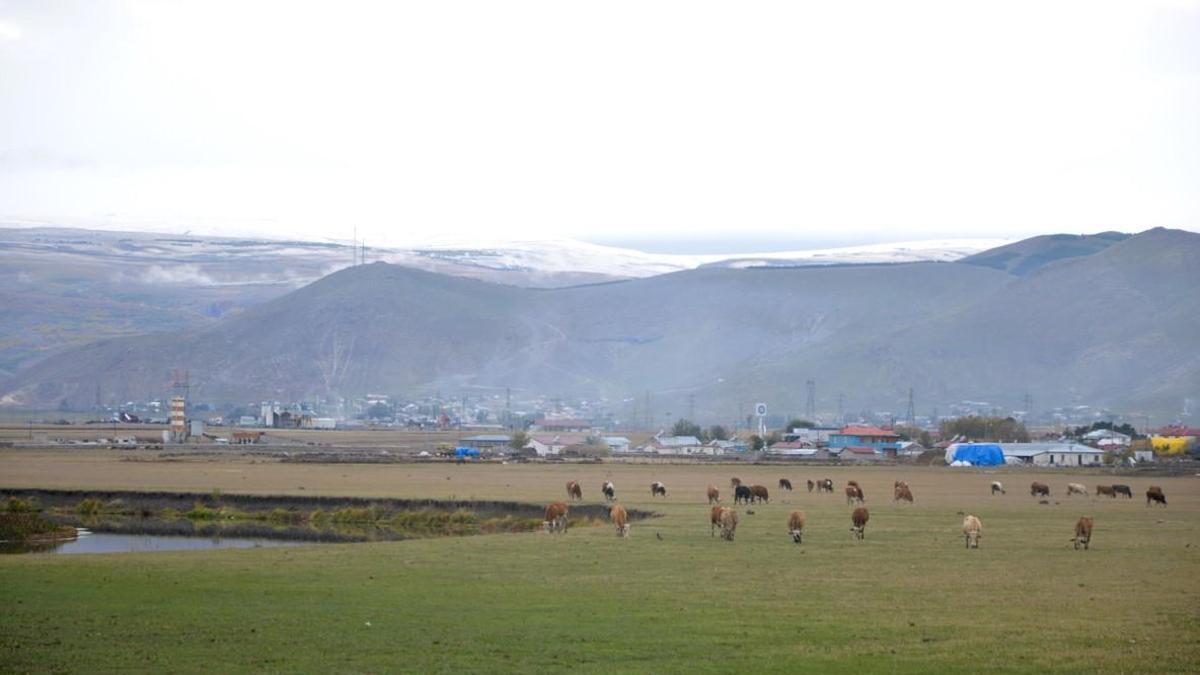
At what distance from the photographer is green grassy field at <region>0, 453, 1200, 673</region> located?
18.1m

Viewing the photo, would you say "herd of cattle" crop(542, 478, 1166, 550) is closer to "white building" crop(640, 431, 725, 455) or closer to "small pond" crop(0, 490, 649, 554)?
"small pond" crop(0, 490, 649, 554)

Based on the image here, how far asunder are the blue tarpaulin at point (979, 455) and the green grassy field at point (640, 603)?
64.1 metres

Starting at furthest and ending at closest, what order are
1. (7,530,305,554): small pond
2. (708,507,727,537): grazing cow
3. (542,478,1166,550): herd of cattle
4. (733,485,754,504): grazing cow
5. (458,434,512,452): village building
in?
(458,434,512,452): village building < (733,485,754,504): grazing cow < (7,530,305,554): small pond < (708,507,727,537): grazing cow < (542,478,1166,550): herd of cattle

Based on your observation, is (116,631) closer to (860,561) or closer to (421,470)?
(860,561)

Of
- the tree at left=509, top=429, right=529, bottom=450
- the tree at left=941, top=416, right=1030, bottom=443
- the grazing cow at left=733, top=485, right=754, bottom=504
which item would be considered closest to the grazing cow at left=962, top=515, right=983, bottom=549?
the grazing cow at left=733, top=485, right=754, bottom=504

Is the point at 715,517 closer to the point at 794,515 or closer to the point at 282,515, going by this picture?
the point at 794,515

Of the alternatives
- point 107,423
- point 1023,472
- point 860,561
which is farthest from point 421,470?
point 107,423

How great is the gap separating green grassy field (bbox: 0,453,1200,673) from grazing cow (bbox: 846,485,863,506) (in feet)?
34.0

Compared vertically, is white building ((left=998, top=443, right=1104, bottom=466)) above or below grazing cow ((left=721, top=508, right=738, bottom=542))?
below

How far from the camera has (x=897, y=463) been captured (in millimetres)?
105500

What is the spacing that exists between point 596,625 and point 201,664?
5.45 m

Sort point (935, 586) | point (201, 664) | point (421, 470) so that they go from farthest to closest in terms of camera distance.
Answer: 1. point (421, 470)
2. point (935, 586)
3. point (201, 664)

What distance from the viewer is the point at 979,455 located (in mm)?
102250

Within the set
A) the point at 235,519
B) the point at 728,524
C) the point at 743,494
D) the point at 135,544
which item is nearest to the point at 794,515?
the point at 728,524
